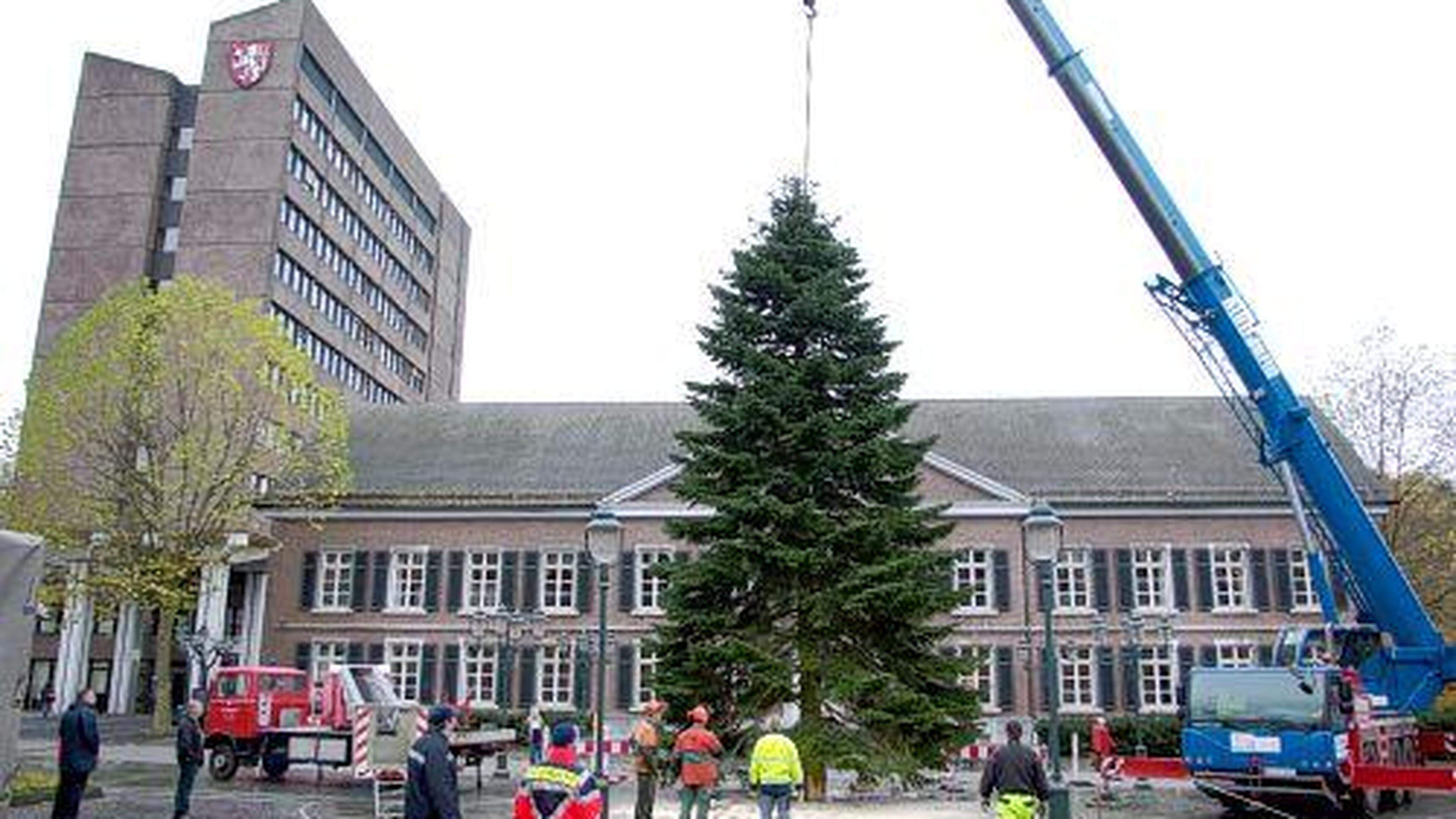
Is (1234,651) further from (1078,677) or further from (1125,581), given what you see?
(1078,677)

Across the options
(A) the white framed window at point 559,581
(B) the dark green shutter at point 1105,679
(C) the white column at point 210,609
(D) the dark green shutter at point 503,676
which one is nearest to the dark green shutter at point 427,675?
(D) the dark green shutter at point 503,676

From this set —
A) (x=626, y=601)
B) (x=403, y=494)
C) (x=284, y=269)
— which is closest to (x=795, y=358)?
(x=626, y=601)

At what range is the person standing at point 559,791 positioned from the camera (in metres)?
8.48

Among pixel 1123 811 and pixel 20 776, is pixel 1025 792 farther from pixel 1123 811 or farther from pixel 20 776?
pixel 20 776

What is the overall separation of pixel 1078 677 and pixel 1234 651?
4.75 meters

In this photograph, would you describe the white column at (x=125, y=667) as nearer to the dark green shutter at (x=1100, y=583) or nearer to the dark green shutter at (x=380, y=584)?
the dark green shutter at (x=380, y=584)

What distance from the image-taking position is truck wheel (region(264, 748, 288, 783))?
23875 mm

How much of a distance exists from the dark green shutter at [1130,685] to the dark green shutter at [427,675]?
21.5 metres

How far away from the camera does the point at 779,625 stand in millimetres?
23984

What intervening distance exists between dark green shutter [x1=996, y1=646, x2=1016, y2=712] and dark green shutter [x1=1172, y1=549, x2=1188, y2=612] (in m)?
5.39

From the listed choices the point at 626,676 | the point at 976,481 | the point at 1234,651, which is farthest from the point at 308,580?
the point at 1234,651

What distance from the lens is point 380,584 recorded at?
137 feet

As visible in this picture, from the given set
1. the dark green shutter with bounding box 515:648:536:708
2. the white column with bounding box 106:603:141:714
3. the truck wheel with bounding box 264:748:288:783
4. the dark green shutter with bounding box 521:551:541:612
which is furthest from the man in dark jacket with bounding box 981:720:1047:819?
the white column with bounding box 106:603:141:714

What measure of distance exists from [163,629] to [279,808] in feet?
56.8
